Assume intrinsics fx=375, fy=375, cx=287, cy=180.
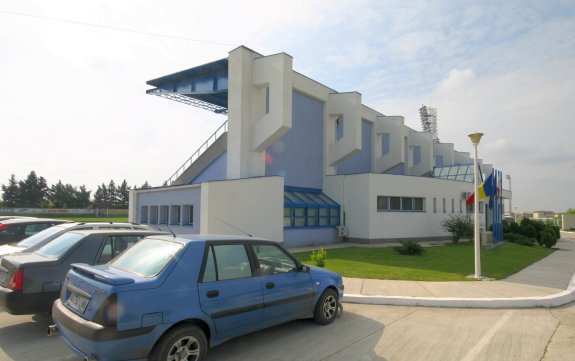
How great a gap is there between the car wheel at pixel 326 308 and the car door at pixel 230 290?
134 centimetres

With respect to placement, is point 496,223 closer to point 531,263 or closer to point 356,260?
point 531,263

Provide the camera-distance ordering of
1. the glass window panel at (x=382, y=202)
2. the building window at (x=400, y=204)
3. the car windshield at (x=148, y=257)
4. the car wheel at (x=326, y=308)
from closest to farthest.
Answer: the car windshield at (x=148, y=257) < the car wheel at (x=326, y=308) < the glass window panel at (x=382, y=202) < the building window at (x=400, y=204)

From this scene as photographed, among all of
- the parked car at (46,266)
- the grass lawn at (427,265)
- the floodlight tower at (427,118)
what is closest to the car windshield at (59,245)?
the parked car at (46,266)

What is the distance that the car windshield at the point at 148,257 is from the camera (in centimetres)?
440

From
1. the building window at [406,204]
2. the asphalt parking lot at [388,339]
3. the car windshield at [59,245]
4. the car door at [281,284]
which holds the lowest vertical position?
the asphalt parking lot at [388,339]

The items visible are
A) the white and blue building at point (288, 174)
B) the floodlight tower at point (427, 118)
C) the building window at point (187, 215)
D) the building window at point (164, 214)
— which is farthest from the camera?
the floodlight tower at point (427, 118)

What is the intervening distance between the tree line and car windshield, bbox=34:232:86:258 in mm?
79961

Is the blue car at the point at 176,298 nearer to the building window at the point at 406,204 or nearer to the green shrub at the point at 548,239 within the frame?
the building window at the point at 406,204

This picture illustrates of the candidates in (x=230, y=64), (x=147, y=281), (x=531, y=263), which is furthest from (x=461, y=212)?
(x=147, y=281)

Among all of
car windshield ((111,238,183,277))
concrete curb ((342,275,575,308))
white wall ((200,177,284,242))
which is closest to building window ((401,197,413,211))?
white wall ((200,177,284,242))

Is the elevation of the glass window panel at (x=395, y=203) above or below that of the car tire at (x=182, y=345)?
above

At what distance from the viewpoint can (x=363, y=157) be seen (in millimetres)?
28922

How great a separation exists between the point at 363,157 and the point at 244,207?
1431cm

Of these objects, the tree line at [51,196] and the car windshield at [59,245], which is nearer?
the car windshield at [59,245]
